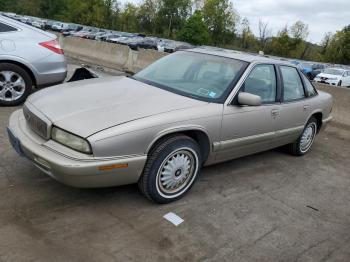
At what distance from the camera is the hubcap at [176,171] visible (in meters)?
3.61

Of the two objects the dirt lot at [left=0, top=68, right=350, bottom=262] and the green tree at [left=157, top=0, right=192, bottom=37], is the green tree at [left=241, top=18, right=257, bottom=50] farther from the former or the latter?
the dirt lot at [left=0, top=68, right=350, bottom=262]

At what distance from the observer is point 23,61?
606cm

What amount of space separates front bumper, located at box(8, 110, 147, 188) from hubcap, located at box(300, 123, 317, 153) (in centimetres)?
333

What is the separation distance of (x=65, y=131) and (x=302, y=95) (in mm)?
3668

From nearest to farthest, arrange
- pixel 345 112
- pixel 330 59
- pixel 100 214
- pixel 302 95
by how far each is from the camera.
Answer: pixel 100 214 → pixel 302 95 → pixel 345 112 → pixel 330 59

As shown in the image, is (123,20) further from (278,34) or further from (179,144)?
(179,144)

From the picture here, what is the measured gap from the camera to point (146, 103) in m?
3.66

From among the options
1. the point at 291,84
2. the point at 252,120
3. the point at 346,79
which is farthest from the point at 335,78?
the point at 252,120

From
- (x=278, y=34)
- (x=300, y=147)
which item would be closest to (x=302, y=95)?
(x=300, y=147)

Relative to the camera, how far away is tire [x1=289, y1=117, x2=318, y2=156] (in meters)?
5.69

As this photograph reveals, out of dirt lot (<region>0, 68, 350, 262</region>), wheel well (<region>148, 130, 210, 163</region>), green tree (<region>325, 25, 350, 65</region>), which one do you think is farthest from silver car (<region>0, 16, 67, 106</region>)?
green tree (<region>325, 25, 350, 65</region>)

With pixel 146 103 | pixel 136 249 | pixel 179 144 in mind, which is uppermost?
pixel 146 103

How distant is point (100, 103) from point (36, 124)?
63cm

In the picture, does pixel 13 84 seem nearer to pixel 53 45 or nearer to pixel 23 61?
pixel 23 61
